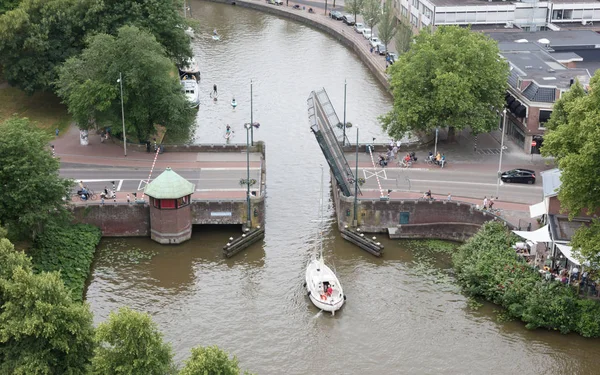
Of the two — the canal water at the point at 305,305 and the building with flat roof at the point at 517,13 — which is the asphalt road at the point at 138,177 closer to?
the canal water at the point at 305,305

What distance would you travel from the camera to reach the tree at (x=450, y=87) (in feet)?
336

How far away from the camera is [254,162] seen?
105 metres

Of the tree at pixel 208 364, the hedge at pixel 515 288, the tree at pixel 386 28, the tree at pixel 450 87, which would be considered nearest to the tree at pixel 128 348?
the tree at pixel 208 364

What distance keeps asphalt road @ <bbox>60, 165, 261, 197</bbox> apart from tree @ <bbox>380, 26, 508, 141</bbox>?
18.1 meters

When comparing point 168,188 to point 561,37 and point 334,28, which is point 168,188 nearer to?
point 561,37

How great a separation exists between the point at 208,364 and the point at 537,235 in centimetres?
3883

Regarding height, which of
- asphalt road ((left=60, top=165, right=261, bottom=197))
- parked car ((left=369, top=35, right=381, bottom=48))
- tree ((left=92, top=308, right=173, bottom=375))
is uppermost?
parked car ((left=369, top=35, right=381, bottom=48))

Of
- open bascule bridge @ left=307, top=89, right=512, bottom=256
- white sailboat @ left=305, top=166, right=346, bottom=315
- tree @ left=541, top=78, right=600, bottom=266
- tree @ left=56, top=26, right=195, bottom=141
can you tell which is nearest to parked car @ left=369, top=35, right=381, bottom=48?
tree @ left=56, top=26, right=195, bottom=141

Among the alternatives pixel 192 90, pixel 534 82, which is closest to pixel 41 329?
pixel 534 82

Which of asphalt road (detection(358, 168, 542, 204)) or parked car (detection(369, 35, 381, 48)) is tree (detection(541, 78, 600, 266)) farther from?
parked car (detection(369, 35, 381, 48))

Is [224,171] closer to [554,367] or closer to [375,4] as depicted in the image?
[554,367]

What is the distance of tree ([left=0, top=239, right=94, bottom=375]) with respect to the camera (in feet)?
202

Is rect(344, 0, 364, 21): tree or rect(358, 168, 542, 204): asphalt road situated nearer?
rect(358, 168, 542, 204): asphalt road

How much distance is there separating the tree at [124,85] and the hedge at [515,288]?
125ft
